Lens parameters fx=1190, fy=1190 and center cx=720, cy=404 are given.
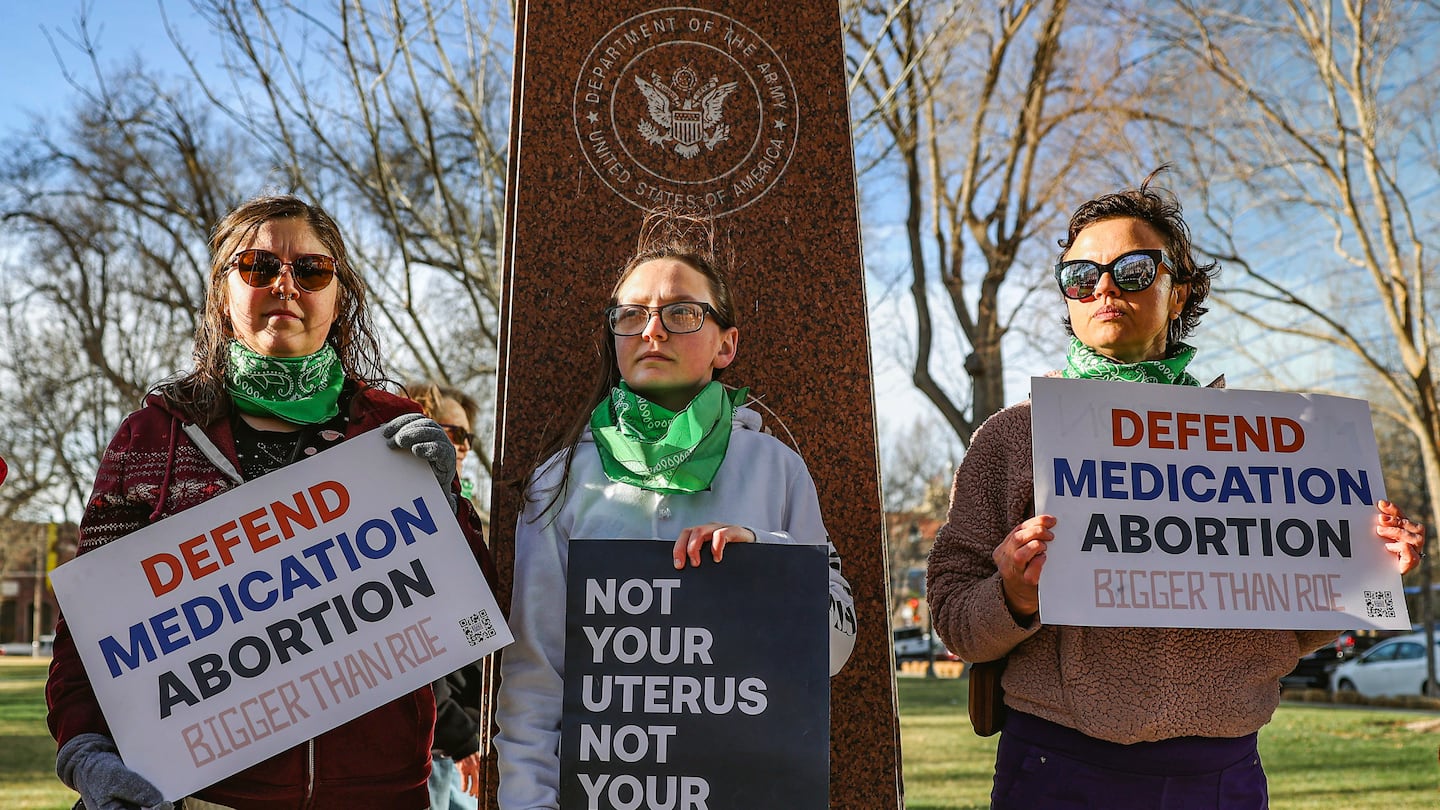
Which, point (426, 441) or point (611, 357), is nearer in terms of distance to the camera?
point (426, 441)

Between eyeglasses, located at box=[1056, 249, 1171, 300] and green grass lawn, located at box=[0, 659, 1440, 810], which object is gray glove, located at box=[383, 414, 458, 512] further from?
green grass lawn, located at box=[0, 659, 1440, 810]

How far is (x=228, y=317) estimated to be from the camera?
2.67m

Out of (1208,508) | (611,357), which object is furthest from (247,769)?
(1208,508)

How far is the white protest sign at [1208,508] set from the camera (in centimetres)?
261

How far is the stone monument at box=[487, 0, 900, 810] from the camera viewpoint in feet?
11.1

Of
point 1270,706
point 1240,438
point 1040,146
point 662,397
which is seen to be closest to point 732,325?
point 662,397

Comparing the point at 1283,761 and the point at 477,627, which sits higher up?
the point at 477,627

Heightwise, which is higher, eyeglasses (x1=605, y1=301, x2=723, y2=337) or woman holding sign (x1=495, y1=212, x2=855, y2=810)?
eyeglasses (x1=605, y1=301, x2=723, y2=337)

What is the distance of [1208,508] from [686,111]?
6.37 ft

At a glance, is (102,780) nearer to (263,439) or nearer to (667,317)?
(263,439)

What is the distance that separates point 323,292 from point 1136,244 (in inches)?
74.4

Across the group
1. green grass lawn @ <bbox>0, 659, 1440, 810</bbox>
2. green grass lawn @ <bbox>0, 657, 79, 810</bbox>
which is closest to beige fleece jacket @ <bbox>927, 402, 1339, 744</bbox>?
green grass lawn @ <bbox>0, 659, 1440, 810</bbox>

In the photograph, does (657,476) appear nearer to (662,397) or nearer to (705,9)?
(662,397)

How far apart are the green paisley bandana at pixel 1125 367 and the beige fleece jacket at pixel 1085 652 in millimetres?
200
